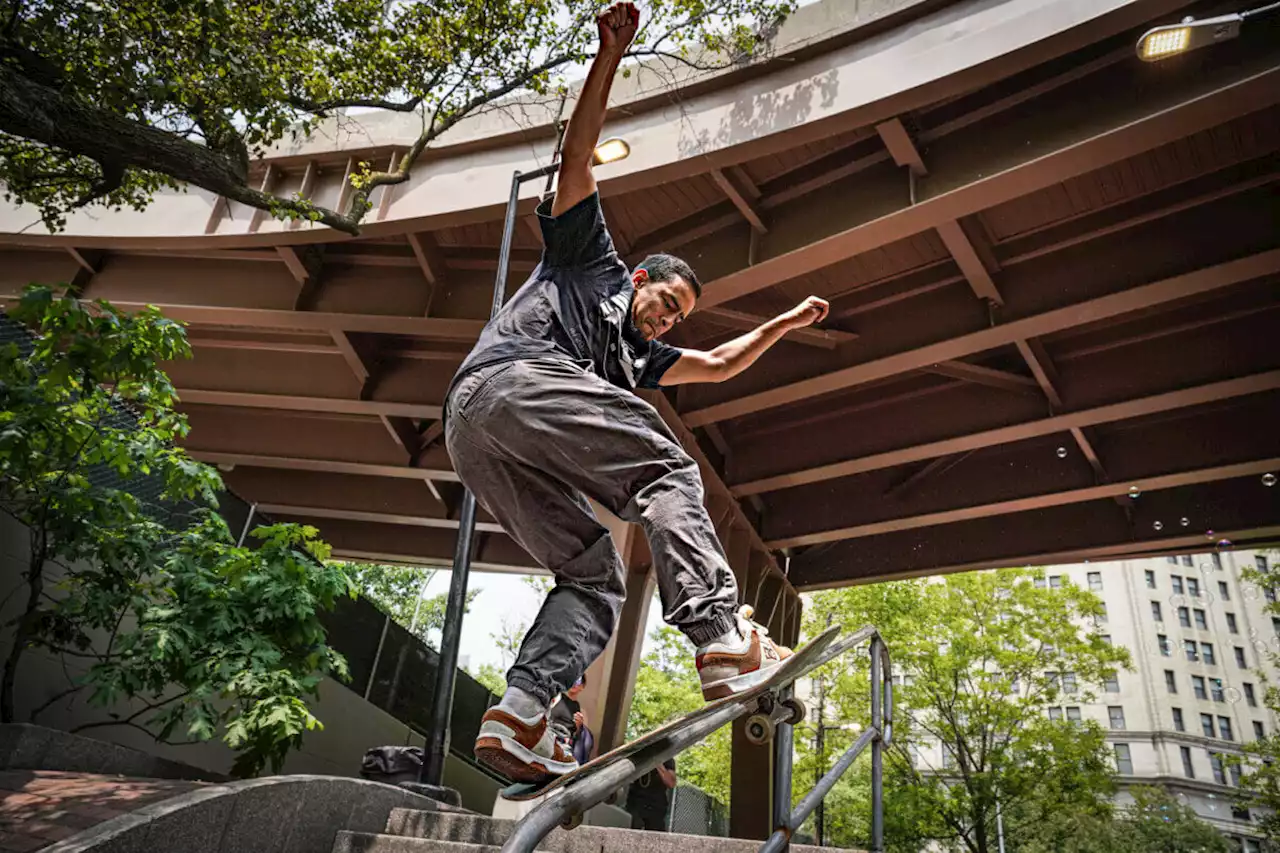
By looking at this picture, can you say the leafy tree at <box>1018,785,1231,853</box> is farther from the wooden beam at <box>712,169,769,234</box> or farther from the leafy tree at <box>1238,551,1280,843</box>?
the wooden beam at <box>712,169,769,234</box>

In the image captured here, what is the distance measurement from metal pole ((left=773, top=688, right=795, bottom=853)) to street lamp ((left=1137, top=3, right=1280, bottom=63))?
18.4 feet

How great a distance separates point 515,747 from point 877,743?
240 cm

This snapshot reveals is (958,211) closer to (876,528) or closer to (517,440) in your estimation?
(517,440)

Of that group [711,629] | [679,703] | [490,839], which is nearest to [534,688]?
[711,629]

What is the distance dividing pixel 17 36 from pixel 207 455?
979 cm

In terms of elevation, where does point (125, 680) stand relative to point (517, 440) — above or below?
below

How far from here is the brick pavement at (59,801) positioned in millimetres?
3072

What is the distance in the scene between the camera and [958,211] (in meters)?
7.18

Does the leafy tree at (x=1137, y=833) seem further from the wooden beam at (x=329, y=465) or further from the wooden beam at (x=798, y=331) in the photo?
the wooden beam at (x=329, y=465)

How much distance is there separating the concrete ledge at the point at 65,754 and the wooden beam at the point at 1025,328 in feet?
25.5

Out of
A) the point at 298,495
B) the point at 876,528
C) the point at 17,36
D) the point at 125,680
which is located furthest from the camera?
the point at 298,495

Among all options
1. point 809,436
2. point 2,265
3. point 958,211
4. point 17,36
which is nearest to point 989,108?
point 958,211

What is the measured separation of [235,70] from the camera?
6891 millimetres

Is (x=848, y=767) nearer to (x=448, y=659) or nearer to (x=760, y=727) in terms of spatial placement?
(x=760, y=727)
